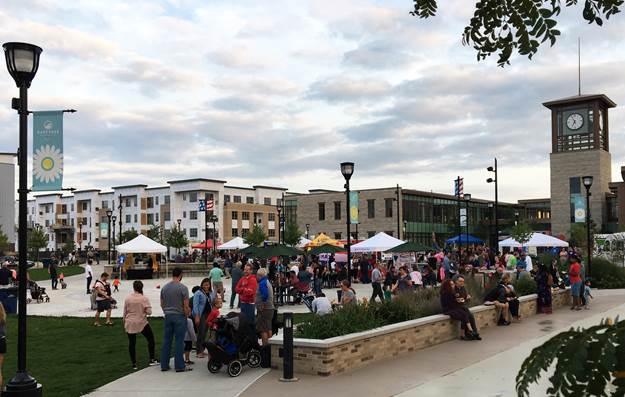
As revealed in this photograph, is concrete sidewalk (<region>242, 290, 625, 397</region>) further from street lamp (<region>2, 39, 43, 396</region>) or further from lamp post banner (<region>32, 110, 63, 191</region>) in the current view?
lamp post banner (<region>32, 110, 63, 191</region>)

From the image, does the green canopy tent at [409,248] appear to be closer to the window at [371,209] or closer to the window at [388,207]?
the window at [388,207]

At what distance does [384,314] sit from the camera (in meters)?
13.1

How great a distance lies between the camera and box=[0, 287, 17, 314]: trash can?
20.5m

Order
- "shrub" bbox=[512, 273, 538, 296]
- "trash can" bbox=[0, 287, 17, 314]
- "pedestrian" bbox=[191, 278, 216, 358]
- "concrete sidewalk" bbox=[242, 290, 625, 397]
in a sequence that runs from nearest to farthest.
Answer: "concrete sidewalk" bbox=[242, 290, 625, 397]
"pedestrian" bbox=[191, 278, 216, 358]
"shrub" bbox=[512, 273, 538, 296]
"trash can" bbox=[0, 287, 17, 314]

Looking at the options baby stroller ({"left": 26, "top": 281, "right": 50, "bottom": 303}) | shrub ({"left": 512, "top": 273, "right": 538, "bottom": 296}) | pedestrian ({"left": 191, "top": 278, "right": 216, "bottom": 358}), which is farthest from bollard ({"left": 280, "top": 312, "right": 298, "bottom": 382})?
baby stroller ({"left": 26, "top": 281, "right": 50, "bottom": 303})

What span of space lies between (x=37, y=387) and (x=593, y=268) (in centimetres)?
2623

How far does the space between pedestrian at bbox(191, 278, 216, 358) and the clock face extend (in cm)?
7391

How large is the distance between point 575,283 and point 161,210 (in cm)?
9850

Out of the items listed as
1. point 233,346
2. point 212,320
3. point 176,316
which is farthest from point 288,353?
point 176,316

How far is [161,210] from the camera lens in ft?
365

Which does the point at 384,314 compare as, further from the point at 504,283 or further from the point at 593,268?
the point at 593,268

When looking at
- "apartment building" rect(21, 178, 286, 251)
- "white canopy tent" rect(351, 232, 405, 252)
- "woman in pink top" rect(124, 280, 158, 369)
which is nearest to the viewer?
"woman in pink top" rect(124, 280, 158, 369)

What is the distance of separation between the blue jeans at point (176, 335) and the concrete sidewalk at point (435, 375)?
1677mm

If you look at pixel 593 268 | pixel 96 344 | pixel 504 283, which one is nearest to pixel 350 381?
pixel 96 344
